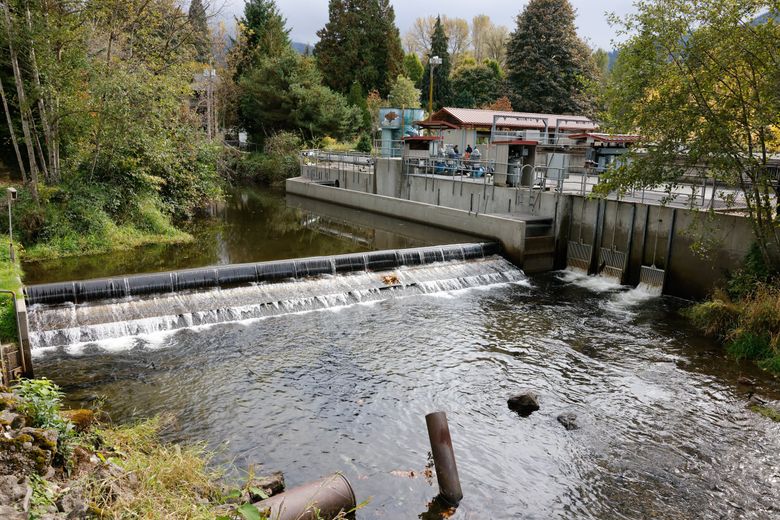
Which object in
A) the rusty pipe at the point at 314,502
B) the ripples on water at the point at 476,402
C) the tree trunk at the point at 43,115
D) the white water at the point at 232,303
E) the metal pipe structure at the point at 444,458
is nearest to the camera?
the rusty pipe at the point at 314,502

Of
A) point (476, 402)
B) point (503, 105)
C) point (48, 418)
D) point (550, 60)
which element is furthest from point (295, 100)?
point (48, 418)

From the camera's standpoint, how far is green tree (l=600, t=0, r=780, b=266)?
11.8 metres

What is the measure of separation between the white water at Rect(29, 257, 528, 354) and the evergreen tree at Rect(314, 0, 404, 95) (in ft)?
138

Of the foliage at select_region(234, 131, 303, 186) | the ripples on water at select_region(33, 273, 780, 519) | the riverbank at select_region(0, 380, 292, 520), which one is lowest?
the ripples on water at select_region(33, 273, 780, 519)

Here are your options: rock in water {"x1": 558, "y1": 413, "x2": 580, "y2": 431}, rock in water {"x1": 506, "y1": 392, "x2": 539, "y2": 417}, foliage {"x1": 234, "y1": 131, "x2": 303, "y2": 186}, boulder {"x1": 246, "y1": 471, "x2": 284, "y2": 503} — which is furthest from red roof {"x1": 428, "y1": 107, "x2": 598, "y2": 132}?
boulder {"x1": 246, "y1": 471, "x2": 284, "y2": 503}

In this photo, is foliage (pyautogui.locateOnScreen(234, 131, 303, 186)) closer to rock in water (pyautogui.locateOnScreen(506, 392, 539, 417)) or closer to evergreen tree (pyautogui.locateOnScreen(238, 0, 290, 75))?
evergreen tree (pyautogui.locateOnScreen(238, 0, 290, 75))

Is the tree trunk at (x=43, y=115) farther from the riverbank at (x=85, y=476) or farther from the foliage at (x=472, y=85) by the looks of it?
the foliage at (x=472, y=85)

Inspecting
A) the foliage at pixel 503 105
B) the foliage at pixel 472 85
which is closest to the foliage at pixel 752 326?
the foliage at pixel 503 105

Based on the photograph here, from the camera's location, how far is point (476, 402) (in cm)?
966

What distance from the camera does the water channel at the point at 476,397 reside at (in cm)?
746

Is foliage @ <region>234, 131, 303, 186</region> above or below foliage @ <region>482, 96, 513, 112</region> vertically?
below

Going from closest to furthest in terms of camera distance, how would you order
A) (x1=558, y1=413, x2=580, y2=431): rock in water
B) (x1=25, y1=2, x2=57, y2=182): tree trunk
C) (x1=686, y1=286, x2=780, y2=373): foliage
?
(x1=558, y1=413, x2=580, y2=431): rock in water, (x1=686, y1=286, x2=780, y2=373): foliage, (x1=25, y1=2, x2=57, y2=182): tree trunk

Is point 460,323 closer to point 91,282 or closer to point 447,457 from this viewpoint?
point 447,457

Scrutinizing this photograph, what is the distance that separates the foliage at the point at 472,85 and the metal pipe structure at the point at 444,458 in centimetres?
5716
